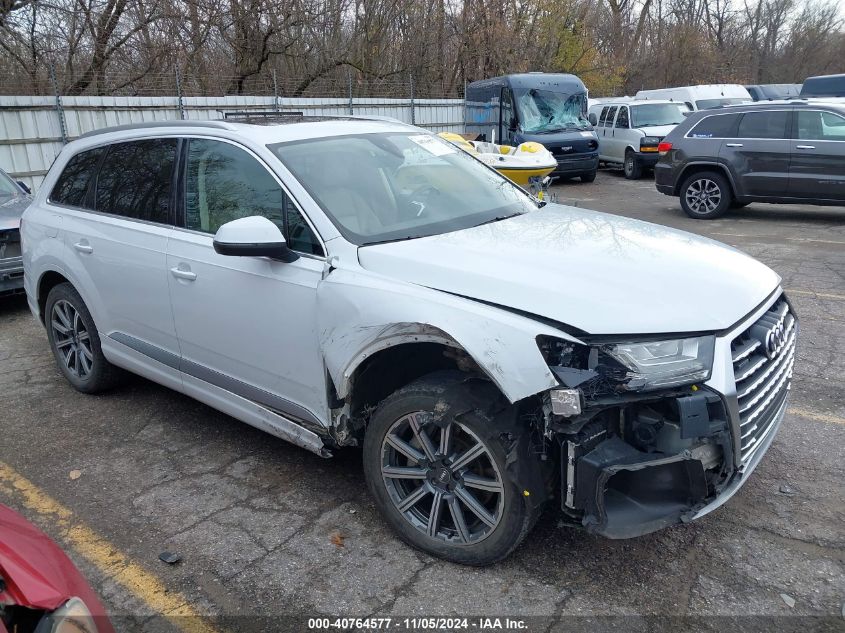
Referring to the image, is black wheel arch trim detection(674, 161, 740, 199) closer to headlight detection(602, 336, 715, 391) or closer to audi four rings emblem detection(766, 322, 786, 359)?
audi four rings emblem detection(766, 322, 786, 359)

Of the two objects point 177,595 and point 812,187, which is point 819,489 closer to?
point 177,595

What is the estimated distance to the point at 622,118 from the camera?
18188 millimetres

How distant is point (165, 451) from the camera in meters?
4.16

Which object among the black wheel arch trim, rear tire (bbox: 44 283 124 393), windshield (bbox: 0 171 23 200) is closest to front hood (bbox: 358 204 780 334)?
rear tire (bbox: 44 283 124 393)

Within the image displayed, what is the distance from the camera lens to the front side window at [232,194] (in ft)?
11.1

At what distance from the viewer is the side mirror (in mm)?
3146

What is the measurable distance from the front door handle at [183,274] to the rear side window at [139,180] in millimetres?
358

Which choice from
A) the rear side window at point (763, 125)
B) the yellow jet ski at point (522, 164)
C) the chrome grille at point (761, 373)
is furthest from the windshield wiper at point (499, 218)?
the rear side window at point (763, 125)

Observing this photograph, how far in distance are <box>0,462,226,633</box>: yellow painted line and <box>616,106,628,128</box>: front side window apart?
664 inches

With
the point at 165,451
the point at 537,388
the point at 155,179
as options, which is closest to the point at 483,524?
the point at 537,388

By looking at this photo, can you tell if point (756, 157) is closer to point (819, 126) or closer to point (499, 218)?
point (819, 126)

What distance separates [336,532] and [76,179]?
3091 mm

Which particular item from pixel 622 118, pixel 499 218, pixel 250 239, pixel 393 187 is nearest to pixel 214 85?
pixel 622 118

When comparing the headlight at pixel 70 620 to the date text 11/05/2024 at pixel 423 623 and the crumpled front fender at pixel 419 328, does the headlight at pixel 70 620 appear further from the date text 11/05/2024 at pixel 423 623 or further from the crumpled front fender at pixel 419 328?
the crumpled front fender at pixel 419 328
